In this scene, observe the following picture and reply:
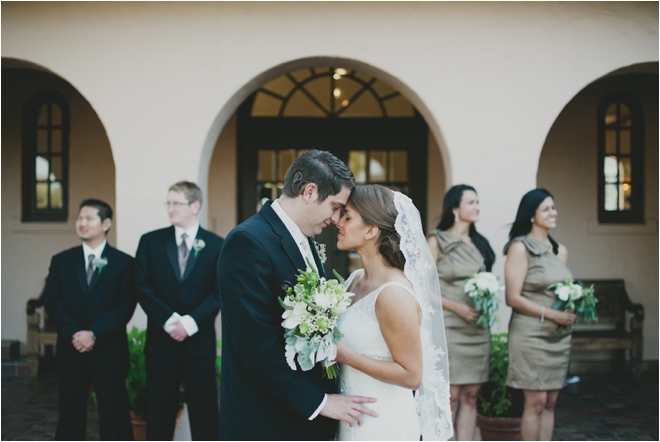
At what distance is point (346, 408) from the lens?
3113mm

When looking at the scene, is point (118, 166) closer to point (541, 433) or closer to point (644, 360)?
point (541, 433)

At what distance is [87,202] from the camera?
528 cm

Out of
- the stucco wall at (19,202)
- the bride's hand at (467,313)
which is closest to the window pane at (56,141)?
the stucco wall at (19,202)

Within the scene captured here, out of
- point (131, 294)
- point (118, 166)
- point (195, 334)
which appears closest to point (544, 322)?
point (195, 334)

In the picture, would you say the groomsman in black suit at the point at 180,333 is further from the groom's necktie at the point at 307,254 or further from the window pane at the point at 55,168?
the window pane at the point at 55,168

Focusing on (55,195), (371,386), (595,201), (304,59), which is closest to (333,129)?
(304,59)

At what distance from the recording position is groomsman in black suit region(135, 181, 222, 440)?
5094 mm

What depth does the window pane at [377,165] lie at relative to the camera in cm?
927

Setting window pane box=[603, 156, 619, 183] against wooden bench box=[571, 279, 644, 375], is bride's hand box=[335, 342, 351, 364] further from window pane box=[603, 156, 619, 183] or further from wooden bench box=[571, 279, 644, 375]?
window pane box=[603, 156, 619, 183]

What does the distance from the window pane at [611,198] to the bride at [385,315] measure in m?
6.74

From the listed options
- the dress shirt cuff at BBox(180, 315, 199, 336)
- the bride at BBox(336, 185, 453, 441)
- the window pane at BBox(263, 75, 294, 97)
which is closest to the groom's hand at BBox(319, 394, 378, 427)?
the bride at BBox(336, 185, 453, 441)

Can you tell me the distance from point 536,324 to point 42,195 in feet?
23.7

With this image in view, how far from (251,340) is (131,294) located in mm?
2701

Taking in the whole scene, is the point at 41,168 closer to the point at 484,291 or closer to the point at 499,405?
the point at 484,291
